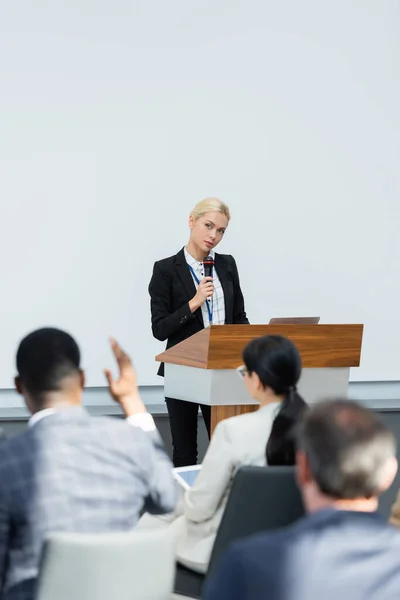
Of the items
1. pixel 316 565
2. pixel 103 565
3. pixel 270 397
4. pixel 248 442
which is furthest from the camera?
pixel 270 397

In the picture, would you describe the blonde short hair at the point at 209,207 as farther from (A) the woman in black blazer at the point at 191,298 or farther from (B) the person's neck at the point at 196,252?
(B) the person's neck at the point at 196,252

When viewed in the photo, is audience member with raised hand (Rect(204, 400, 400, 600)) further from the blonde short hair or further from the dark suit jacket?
the blonde short hair

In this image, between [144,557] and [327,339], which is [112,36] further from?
[144,557]

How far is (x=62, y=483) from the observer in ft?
5.86

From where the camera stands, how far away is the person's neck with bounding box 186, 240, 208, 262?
4.30 m

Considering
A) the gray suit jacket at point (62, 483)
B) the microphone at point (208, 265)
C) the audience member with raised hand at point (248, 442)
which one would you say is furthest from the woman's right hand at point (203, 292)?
the gray suit jacket at point (62, 483)

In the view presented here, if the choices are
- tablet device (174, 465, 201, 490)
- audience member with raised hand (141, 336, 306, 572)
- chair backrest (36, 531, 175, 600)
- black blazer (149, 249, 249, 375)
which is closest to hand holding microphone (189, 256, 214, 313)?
black blazer (149, 249, 249, 375)

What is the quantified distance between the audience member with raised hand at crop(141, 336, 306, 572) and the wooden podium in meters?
0.84

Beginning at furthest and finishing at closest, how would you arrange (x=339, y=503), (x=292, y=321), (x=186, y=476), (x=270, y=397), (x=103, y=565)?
(x=292, y=321), (x=186, y=476), (x=270, y=397), (x=103, y=565), (x=339, y=503)

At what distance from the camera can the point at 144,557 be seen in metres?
1.65

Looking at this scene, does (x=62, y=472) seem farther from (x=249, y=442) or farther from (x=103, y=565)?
(x=249, y=442)

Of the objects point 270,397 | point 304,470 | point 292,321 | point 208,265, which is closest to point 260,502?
point 270,397

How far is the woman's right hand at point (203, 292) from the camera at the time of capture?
3834 mm

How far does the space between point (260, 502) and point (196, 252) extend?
2.28 meters
